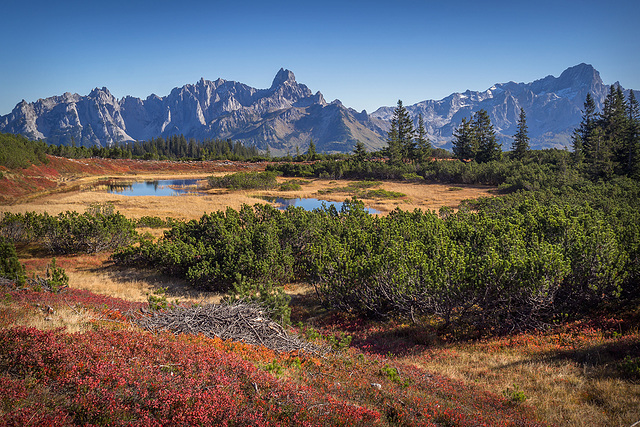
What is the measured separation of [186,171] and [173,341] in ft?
330

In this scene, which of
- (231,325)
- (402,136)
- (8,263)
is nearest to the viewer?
(231,325)

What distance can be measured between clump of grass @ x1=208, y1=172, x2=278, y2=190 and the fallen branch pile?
5479cm

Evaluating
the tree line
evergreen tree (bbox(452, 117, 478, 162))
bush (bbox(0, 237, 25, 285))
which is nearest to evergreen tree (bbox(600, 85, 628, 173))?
the tree line

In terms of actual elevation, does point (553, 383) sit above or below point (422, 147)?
below

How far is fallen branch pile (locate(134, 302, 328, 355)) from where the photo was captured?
26.7 ft

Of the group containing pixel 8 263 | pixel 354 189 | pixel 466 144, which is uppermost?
pixel 466 144

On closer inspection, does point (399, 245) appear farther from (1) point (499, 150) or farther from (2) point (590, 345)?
(1) point (499, 150)

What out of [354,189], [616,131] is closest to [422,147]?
[354,189]

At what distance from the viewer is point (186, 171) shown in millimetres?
99500

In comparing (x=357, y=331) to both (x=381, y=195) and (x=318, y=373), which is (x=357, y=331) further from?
(x=381, y=195)

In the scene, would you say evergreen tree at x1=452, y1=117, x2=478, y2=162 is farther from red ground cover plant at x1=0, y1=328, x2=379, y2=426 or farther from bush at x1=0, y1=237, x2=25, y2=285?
red ground cover plant at x1=0, y1=328, x2=379, y2=426

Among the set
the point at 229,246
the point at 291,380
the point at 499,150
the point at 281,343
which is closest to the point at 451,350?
the point at 281,343

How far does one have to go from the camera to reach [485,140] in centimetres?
7900

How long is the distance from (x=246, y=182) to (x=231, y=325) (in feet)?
185
